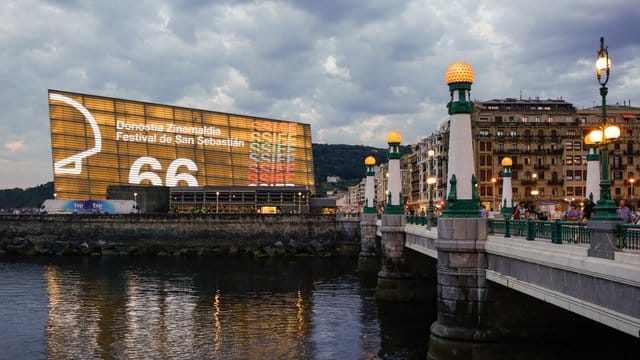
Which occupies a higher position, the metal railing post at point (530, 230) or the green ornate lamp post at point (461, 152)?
the green ornate lamp post at point (461, 152)

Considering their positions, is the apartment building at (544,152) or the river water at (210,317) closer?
the river water at (210,317)

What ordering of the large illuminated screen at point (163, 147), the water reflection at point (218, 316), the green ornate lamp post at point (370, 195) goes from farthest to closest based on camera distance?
the large illuminated screen at point (163, 147)
the green ornate lamp post at point (370, 195)
the water reflection at point (218, 316)

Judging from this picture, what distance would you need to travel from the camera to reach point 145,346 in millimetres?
33969

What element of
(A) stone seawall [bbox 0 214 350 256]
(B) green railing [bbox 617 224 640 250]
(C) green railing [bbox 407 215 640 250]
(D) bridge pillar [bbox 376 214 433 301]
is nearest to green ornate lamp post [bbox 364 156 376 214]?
(D) bridge pillar [bbox 376 214 433 301]

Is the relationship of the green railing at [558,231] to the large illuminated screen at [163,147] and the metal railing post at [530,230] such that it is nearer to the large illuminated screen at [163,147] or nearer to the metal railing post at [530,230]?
the metal railing post at [530,230]

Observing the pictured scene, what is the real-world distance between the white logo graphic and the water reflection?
61044 millimetres

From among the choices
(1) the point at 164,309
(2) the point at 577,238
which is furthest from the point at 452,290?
(1) the point at 164,309

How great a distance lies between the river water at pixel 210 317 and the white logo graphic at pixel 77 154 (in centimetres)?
6167

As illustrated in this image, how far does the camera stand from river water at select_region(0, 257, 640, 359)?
32812mm

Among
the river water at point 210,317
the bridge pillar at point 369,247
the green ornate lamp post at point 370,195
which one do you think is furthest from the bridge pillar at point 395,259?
the green ornate lamp post at point 370,195

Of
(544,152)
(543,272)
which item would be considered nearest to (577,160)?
(544,152)

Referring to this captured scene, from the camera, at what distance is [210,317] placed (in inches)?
1681

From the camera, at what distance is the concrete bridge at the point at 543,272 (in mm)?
15117

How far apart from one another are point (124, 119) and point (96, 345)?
108078mm
